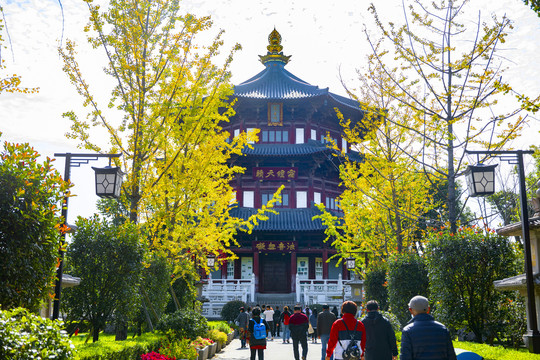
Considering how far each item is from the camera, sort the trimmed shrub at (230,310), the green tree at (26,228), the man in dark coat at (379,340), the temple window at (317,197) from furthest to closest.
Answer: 1. the temple window at (317,197)
2. the trimmed shrub at (230,310)
3. the man in dark coat at (379,340)
4. the green tree at (26,228)

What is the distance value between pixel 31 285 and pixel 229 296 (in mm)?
22824

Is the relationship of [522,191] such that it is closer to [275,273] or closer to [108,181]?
[108,181]

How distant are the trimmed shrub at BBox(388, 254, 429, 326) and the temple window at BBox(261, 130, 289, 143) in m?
22.6

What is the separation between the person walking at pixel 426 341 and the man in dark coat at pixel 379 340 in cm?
161

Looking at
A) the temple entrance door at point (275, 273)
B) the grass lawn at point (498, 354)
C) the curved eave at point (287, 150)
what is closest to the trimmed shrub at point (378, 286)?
the grass lawn at point (498, 354)

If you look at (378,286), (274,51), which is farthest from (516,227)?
(274,51)

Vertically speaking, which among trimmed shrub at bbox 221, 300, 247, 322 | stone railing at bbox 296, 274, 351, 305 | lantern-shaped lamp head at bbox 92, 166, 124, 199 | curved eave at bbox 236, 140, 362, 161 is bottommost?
trimmed shrub at bbox 221, 300, 247, 322

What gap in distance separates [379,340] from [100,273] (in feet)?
20.2

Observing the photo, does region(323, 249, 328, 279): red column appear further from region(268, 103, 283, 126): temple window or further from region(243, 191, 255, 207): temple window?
region(268, 103, 283, 126): temple window

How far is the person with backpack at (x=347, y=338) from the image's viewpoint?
7043mm

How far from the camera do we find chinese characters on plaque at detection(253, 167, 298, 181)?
3566cm

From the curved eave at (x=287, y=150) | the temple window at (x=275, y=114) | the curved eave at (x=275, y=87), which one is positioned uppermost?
the curved eave at (x=275, y=87)

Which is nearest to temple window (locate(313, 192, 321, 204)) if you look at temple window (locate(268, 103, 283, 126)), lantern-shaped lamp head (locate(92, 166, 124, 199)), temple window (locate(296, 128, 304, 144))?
temple window (locate(296, 128, 304, 144))

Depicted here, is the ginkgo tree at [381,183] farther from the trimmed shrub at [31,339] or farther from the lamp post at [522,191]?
the trimmed shrub at [31,339]
